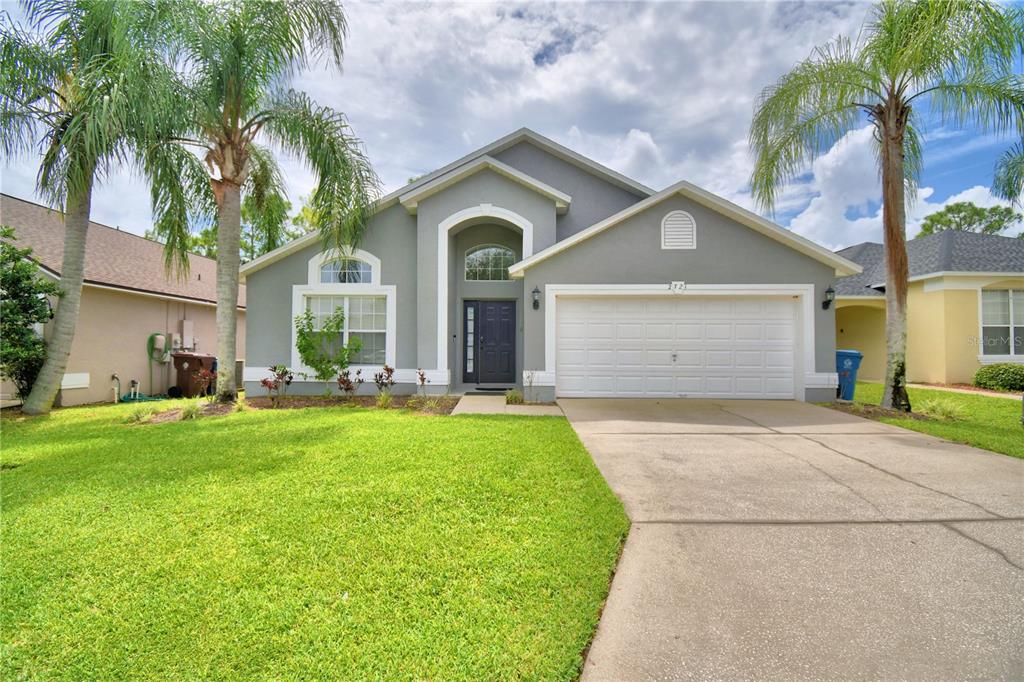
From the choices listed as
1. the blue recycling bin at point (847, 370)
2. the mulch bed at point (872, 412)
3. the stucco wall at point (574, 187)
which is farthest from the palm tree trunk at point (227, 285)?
the blue recycling bin at point (847, 370)

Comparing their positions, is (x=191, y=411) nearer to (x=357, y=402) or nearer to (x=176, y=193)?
(x=357, y=402)

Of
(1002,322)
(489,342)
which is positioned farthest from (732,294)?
(1002,322)

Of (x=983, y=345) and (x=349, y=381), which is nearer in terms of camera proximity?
(x=349, y=381)

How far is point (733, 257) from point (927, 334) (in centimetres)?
961

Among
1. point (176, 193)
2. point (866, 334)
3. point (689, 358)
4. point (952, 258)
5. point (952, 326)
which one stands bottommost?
point (689, 358)

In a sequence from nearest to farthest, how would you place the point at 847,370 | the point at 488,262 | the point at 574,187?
the point at 847,370
the point at 488,262
the point at 574,187

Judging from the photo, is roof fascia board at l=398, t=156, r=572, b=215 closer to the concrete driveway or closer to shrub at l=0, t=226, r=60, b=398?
the concrete driveway

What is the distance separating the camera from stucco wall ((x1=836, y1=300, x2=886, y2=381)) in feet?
52.6

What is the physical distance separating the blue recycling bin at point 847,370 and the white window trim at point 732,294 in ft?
2.97

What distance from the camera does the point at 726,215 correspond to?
976 centimetres

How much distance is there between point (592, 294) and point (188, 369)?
1260 cm

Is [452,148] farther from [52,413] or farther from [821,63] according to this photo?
[52,413]

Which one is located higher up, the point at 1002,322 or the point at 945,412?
the point at 1002,322

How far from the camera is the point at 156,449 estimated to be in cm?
600
